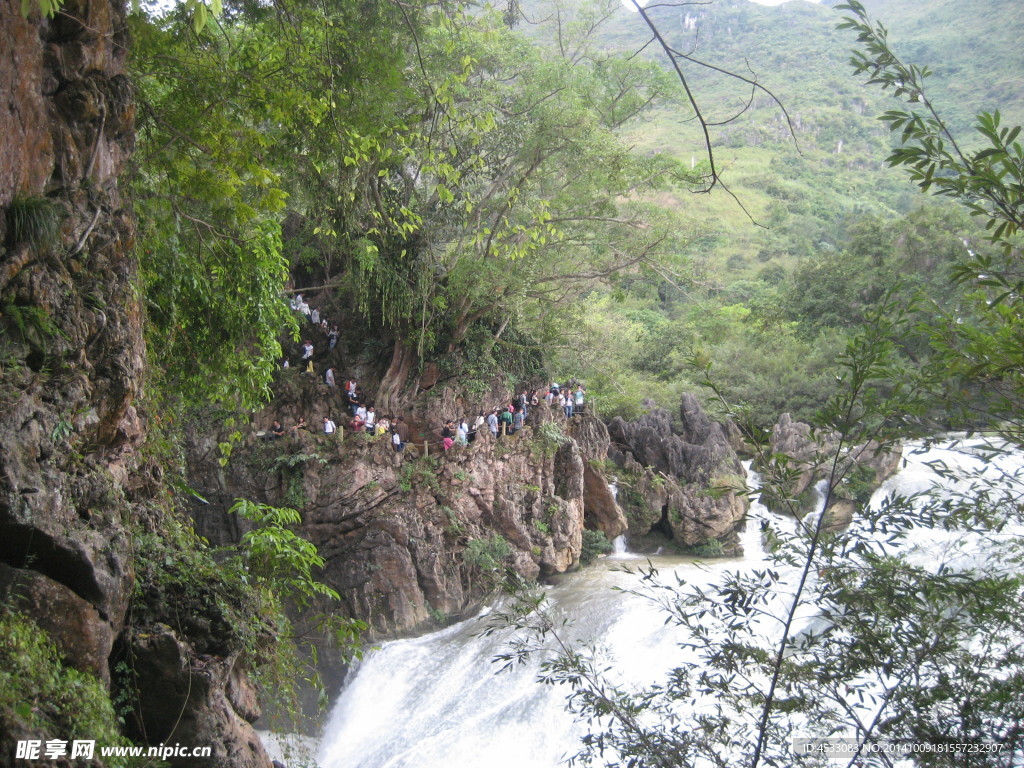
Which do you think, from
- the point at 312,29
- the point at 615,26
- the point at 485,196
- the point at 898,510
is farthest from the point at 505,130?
the point at 615,26

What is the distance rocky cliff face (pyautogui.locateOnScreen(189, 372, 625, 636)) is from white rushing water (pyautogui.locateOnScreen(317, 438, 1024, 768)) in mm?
909

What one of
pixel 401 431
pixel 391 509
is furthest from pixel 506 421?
pixel 391 509

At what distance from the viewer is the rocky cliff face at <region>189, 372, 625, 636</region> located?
45.0 ft

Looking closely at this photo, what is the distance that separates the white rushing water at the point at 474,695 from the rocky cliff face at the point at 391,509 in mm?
909

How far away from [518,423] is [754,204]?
→ 3957 centimetres

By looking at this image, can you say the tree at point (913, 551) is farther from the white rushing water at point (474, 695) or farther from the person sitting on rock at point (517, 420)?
the person sitting on rock at point (517, 420)

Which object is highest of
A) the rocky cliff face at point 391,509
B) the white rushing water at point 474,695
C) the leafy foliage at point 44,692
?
the leafy foliage at point 44,692

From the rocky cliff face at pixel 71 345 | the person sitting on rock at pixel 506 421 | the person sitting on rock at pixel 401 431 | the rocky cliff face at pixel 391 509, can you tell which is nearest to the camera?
the rocky cliff face at pixel 71 345

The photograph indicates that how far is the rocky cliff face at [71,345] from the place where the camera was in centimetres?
339

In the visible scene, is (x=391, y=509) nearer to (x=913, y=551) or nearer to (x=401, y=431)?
(x=401, y=431)

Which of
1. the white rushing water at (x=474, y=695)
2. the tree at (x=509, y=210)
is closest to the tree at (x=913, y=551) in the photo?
the white rushing water at (x=474, y=695)

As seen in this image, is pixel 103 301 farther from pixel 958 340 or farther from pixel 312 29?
pixel 958 340

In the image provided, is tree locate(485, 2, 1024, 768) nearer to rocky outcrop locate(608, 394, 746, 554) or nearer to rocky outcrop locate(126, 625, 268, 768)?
rocky outcrop locate(126, 625, 268, 768)

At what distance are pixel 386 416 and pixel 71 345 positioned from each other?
11716 mm
